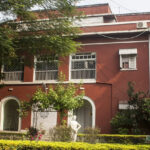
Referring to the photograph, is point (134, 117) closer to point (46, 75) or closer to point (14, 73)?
point (46, 75)

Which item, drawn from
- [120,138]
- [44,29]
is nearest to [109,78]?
[120,138]

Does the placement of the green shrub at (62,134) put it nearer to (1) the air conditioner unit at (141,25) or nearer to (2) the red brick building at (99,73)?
(2) the red brick building at (99,73)

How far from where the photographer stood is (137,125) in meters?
14.7

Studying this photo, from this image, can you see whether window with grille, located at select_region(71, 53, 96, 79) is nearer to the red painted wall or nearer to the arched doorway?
the red painted wall

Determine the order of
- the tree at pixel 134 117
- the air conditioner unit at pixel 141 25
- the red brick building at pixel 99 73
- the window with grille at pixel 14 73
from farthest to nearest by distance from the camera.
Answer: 1. the window with grille at pixel 14 73
2. the air conditioner unit at pixel 141 25
3. the red brick building at pixel 99 73
4. the tree at pixel 134 117

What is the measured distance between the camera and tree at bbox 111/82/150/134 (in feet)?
46.5

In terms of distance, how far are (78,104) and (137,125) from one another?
348 centimetres

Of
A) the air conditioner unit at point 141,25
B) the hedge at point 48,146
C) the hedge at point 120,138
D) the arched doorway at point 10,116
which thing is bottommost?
the hedge at point 120,138

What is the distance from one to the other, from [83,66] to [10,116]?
675 cm

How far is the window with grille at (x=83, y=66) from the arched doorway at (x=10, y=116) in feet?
17.2

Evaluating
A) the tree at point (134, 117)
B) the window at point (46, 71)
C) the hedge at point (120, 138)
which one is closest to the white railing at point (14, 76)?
the window at point (46, 71)

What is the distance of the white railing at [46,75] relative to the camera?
17500mm

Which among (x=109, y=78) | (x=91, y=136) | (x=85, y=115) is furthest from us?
(x=85, y=115)

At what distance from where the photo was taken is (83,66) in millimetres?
17078
